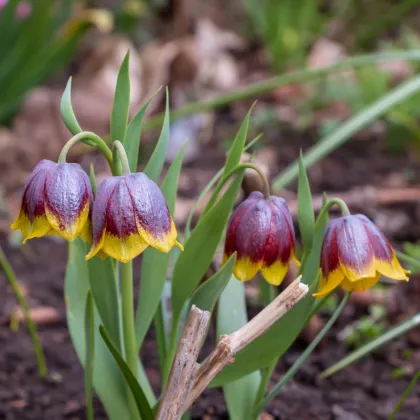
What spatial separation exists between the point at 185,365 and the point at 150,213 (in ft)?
0.62

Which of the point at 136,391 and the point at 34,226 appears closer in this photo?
the point at 34,226

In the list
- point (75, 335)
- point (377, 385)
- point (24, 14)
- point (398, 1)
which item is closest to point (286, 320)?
point (75, 335)

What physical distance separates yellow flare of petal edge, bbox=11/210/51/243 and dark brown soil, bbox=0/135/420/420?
0.60 meters

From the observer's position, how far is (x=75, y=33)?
9.13 feet

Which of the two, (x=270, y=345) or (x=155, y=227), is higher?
(x=155, y=227)

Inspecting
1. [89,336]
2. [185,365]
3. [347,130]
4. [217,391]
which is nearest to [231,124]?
[347,130]

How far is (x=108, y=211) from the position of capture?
80 centimetres

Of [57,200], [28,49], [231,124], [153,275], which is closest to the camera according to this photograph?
[57,200]

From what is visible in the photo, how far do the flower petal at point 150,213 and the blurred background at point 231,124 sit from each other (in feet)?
0.87

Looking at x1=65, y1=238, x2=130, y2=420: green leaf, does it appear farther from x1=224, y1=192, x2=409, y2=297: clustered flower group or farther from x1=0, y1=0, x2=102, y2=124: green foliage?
x1=0, y1=0, x2=102, y2=124: green foliage

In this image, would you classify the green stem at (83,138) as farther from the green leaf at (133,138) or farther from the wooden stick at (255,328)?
the wooden stick at (255,328)

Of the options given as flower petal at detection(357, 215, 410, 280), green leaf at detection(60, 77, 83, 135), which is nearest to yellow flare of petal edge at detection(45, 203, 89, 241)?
green leaf at detection(60, 77, 83, 135)

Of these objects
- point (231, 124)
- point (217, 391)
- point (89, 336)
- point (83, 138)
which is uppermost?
point (231, 124)

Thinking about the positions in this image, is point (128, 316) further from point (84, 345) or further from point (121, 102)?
point (121, 102)
